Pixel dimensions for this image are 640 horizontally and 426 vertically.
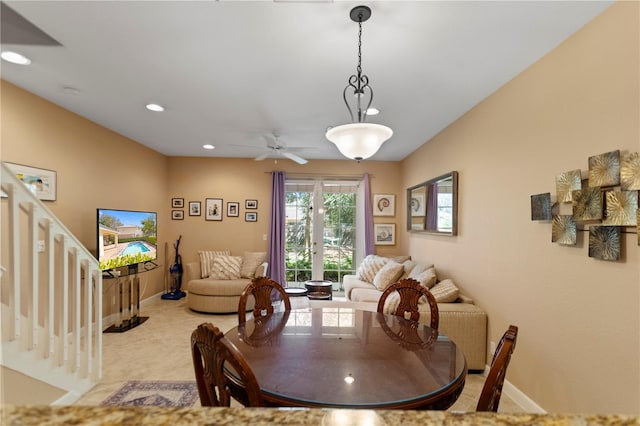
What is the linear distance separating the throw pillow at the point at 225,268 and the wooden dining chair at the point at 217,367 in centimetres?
394

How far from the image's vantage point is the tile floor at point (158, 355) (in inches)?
97.2

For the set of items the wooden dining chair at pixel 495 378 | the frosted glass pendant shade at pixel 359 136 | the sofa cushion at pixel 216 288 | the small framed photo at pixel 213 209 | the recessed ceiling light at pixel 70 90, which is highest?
the recessed ceiling light at pixel 70 90

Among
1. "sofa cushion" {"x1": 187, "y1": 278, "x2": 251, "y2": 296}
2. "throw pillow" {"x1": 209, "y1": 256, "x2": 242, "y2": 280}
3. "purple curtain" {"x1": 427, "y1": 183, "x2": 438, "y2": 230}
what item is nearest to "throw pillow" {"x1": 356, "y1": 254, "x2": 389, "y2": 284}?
"purple curtain" {"x1": 427, "y1": 183, "x2": 438, "y2": 230}

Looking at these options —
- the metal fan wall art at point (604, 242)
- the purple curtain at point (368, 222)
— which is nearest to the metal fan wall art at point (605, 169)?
the metal fan wall art at point (604, 242)

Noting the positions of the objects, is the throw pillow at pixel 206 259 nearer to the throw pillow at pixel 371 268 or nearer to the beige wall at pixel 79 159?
the beige wall at pixel 79 159

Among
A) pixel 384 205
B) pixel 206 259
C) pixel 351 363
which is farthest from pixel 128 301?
pixel 384 205

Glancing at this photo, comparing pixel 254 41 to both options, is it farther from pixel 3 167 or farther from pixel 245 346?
pixel 245 346

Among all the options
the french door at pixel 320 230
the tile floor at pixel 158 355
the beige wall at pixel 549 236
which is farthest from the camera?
the french door at pixel 320 230

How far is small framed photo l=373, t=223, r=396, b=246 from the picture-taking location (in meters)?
5.78

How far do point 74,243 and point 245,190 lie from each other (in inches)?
137

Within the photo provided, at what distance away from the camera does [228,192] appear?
228 inches

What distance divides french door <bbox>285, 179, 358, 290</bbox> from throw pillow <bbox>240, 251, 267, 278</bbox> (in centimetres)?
73

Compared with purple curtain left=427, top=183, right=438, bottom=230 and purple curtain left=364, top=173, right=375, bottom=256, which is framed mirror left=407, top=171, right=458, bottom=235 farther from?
purple curtain left=364, top=173, right=375, bottom=256

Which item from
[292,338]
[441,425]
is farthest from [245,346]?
[441,425]
